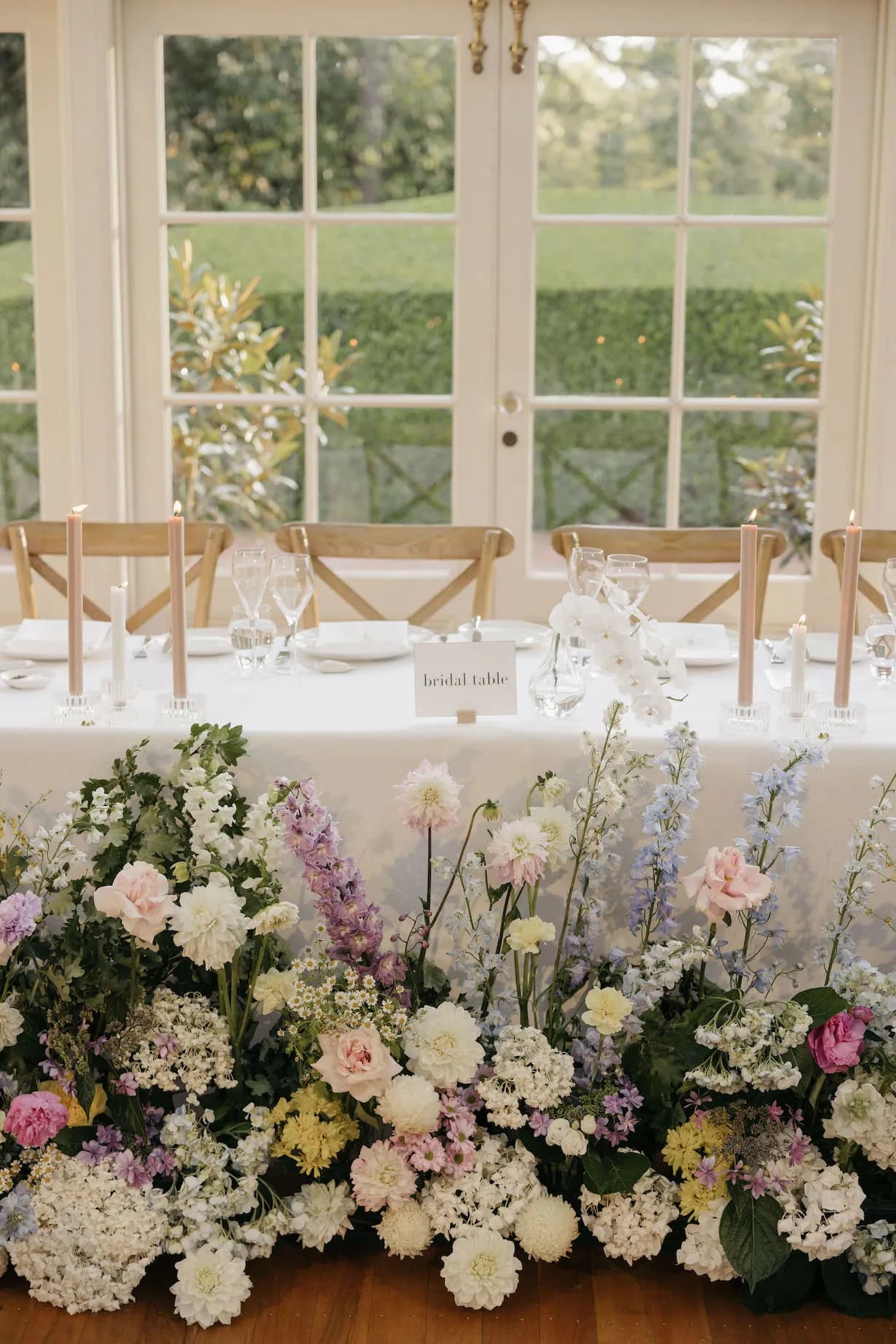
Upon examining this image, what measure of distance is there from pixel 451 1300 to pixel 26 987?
633mm

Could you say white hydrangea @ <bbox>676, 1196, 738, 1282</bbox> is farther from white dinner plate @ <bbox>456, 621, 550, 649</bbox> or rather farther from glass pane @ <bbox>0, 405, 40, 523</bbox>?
glass pane @ <bbox>0, 405, 40, 523</bbox>

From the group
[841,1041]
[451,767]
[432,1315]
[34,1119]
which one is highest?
[451,767]

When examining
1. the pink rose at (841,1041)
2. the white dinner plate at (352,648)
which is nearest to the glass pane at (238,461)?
the white dinner plate at (352,648)

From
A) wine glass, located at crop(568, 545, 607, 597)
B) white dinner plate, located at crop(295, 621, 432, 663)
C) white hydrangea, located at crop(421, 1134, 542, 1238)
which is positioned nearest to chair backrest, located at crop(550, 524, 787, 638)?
white dinner plate, located at crop(295, 621, 432, 663)

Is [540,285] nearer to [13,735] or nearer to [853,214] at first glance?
[853,214]

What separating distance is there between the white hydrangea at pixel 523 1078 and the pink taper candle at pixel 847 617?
58 cm

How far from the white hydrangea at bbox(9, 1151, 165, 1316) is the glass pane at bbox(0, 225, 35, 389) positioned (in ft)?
8.07

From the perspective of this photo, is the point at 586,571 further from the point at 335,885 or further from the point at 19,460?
the point at 19,460

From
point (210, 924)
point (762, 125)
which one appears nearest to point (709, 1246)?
point (210, 924)

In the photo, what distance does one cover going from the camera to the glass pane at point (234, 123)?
11.7ft

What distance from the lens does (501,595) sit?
373 centimetres

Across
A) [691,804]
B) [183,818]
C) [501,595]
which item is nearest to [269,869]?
[183,818]

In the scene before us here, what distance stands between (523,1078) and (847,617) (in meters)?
0.71

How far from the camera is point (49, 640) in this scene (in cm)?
230
